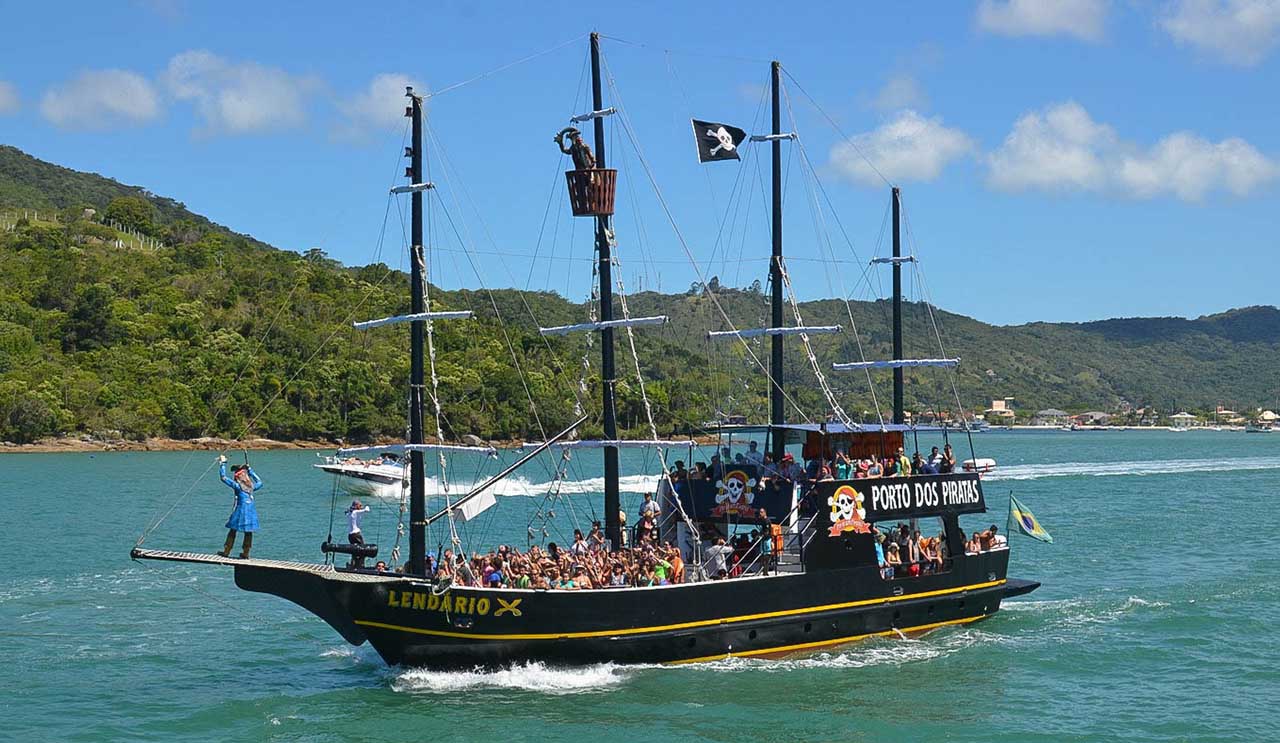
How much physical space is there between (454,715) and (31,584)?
67.6 ft

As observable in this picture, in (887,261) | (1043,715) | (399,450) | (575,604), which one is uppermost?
(887,261)

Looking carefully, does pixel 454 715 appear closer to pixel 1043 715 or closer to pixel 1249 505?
pixel 1043 715

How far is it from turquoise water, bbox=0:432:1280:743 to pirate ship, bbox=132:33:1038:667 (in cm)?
57

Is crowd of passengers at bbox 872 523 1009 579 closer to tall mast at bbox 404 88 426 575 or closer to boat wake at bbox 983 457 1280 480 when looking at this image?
tall mast at bbox 404 88 426 575

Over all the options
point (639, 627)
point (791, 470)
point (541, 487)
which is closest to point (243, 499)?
point (639, 627)

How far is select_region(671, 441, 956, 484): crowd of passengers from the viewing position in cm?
3008

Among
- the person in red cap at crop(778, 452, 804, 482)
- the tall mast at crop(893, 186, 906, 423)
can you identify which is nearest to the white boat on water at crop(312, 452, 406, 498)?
the tall mast at crop(893, 186, 906, 423)

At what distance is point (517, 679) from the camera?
25.6 metres

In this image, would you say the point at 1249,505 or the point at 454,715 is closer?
the point at 454,715

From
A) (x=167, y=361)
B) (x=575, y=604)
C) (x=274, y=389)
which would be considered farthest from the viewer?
(x=167, y=361)

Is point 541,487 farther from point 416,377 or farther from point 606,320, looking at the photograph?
point 416,377

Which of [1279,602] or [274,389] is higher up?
[274,389]

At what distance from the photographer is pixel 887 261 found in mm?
37781

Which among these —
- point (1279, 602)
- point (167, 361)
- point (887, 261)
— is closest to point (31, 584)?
point (887, 261)
